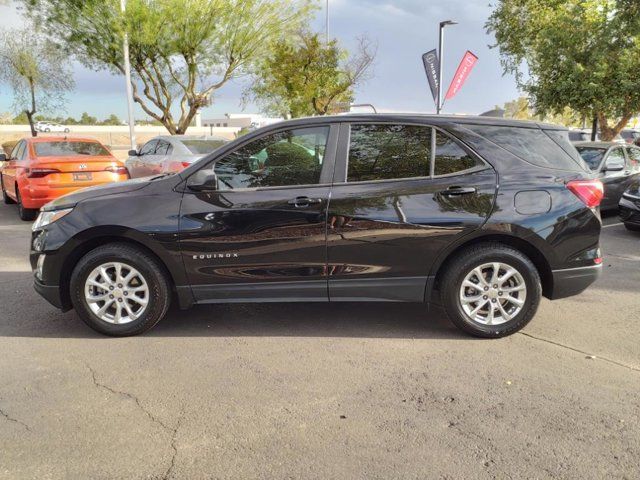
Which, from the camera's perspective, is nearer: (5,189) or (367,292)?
(367,292)

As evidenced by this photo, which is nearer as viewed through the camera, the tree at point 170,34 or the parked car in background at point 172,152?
the parked car in background at point 172,152

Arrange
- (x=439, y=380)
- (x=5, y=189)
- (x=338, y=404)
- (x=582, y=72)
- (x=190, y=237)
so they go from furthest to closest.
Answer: (x=582, y=72) → (x=5, y=189) → (x=190, y=237) → (x=439, y=380) → (x=338, y=404)

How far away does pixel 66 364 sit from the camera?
149 inches

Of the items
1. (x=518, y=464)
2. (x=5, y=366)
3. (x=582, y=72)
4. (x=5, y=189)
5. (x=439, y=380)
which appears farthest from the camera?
(x=582, y=72)

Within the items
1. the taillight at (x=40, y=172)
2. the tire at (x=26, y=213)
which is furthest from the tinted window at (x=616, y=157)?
the tire at (x=26, y=213)

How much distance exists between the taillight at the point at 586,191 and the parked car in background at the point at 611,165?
631 centimetres

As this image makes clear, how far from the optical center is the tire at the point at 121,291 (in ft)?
13.6

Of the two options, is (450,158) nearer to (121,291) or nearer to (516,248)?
(516,248)

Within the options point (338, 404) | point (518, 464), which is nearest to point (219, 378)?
point (338, 404)

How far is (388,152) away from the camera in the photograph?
4.17 meters

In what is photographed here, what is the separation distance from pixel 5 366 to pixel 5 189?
9686mm

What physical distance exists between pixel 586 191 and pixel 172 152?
786 centimetres

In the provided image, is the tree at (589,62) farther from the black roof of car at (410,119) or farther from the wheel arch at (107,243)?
the wheel arch at (107,243)

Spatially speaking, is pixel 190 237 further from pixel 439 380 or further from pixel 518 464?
pixel 518 464
